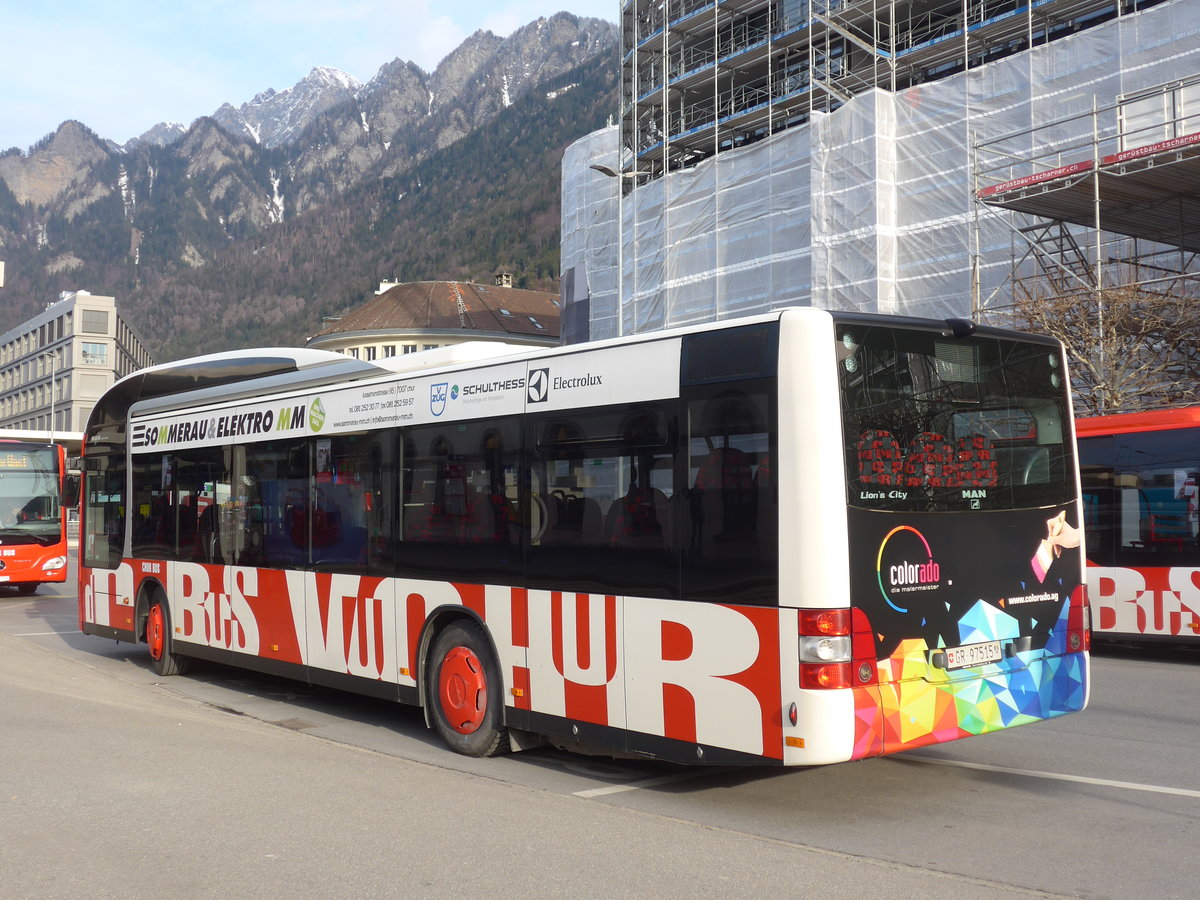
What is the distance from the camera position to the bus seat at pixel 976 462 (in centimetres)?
623

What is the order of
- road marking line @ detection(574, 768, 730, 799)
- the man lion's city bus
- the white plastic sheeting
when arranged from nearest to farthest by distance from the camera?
the man lion's city bus
road marking line @ detection(574, 768, 730, 799)
the white plastic sheeting

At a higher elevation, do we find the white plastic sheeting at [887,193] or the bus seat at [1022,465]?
the white plastic sheeting at [887,193]

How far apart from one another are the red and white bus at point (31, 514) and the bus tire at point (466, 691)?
15.8m

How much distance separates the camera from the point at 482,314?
95438 millimetres

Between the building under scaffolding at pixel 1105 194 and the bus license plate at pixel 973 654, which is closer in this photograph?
the bus license plate at pixel 973 654

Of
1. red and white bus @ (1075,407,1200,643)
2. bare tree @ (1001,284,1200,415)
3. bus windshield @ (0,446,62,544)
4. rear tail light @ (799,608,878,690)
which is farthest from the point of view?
bus windshield @ (0,446,62,544)

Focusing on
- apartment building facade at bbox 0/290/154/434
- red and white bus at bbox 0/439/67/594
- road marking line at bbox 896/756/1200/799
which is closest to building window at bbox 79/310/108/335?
apartment building facade at bbox 0/290/154/434

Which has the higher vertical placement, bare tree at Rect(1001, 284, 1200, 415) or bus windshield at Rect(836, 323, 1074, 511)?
bare tree at Rect(1001, 284, 1200, 415)

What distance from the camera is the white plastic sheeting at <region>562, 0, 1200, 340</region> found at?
24047 mm

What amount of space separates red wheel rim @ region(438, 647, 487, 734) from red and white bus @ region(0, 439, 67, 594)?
15907 millimetres

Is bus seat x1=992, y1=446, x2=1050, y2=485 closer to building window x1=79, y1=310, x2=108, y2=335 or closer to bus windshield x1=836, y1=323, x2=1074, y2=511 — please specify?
bus windshield x1=836, y1=323, x2=1074, y2=511

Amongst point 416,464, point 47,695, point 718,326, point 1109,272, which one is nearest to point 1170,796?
point 718,326

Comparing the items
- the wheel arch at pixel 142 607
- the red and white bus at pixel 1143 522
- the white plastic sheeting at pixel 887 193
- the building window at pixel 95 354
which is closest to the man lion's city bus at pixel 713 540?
the wheel arch at pixel 142 607

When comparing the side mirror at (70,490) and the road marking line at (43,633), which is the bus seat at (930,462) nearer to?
the road marking line at (43,633)
